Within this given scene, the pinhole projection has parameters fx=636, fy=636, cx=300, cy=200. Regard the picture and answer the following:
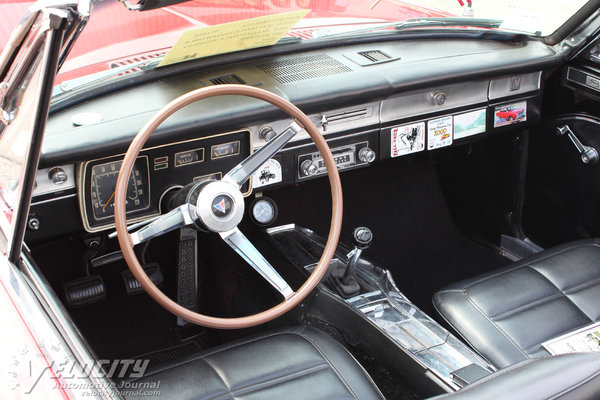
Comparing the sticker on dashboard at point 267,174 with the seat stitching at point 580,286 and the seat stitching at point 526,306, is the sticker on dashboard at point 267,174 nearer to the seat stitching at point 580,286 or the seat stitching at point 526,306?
the seat stitching at point 526,306

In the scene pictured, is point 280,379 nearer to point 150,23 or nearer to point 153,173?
point 153,173

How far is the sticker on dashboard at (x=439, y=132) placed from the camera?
2.46 m

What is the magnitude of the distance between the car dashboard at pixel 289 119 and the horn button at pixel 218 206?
279 millimetres

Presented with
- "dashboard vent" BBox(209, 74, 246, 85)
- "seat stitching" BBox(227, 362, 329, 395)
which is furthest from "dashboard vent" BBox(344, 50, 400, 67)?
"seat stitching" BBox(227, 362, 329, 395)

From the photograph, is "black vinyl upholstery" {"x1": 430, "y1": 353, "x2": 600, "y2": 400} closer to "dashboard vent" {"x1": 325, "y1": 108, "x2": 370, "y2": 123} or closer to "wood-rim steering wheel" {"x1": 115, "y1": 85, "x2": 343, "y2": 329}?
"wood-rim steering wheel" {"x1": 115, "y1": 85, "x2": 343, "y2": 329}

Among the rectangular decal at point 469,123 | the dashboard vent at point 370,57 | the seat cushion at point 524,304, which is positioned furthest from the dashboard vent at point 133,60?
the seat cushion at point 524,304

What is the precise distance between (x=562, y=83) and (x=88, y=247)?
201 cm

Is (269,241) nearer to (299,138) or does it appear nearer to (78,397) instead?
(299,138)

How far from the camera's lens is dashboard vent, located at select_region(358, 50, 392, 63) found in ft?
7.74

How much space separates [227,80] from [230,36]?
152 mm

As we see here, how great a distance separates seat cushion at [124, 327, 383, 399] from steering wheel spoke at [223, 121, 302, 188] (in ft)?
1.66

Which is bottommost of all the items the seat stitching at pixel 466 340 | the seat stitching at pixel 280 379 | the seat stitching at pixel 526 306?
the seat stitching at pixel 466 340

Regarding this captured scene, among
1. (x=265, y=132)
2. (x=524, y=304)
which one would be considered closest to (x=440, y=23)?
(x=265, y=132)

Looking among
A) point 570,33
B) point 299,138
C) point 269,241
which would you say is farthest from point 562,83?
point 269,241
